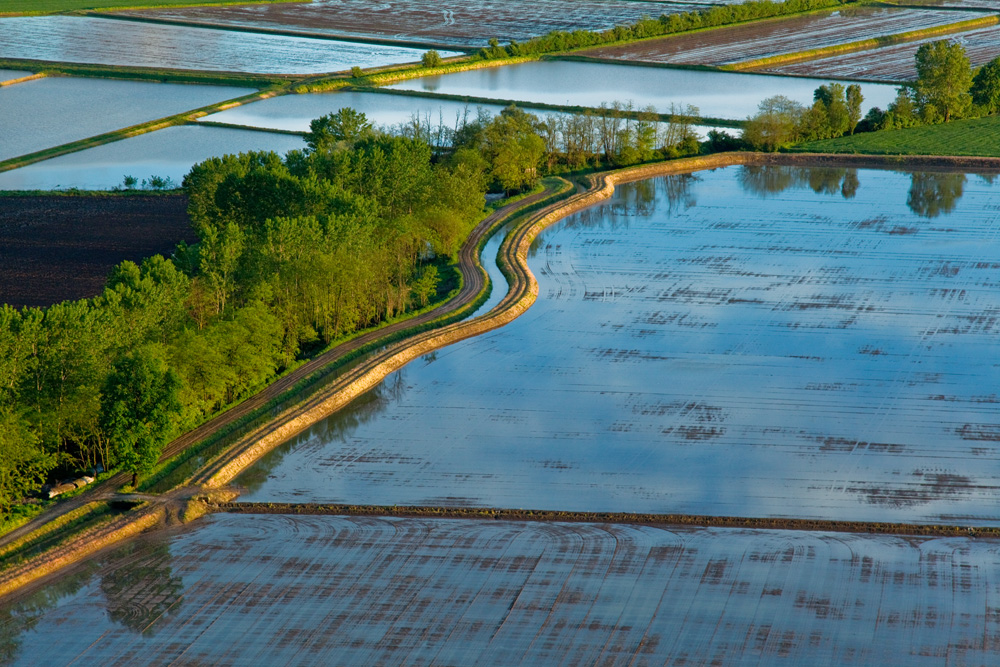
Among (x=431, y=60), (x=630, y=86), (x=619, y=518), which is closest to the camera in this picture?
(x=619, y=518)

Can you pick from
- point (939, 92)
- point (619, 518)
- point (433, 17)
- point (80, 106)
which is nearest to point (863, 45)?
point (939, 92)

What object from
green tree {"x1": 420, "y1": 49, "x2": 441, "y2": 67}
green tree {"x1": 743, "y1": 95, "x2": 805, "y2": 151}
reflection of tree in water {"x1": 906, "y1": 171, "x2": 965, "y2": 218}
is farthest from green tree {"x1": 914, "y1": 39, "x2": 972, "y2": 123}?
green tree {"x1": 420, "y1": 49, "x2": 441, "y2": 67}

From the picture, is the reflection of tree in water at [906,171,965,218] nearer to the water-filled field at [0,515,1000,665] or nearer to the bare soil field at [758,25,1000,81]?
the bare soil field at [758,25,1000,81]

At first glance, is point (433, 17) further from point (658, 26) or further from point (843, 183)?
point (843, 183)

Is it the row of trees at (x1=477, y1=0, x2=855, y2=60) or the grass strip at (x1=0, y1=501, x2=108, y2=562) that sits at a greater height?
the row of trees at (x1=477, y1=0, x2=855, y2=60)

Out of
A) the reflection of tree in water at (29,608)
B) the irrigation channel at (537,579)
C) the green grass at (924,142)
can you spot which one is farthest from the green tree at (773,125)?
the reflection of tree in water at (29,608)

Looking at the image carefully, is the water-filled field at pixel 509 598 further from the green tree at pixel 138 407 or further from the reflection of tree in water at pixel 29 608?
the green tree at pixel 138 407
